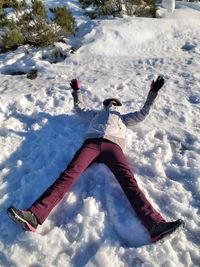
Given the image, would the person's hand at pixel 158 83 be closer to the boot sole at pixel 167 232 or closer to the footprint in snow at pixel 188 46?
the boot sole at pixel 167 232

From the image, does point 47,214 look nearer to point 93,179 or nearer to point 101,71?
point 93,179

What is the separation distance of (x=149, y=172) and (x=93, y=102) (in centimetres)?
200

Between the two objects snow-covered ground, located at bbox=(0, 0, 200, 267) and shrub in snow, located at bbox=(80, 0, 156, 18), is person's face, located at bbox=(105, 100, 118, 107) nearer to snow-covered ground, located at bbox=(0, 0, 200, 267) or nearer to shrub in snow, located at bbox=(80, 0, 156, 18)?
snow-covered ground, located at bbox=(0, 0, 200, 267)

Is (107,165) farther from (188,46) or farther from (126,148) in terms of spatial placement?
(188,46)

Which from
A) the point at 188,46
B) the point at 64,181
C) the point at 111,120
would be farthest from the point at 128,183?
the point at 188,46

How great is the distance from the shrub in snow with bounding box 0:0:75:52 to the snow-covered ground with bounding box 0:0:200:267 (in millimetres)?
320

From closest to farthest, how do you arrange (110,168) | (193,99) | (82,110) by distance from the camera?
(110,168) < (82,110) < (193,99)

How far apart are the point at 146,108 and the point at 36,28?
4.04 m

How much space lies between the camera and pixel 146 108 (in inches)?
212

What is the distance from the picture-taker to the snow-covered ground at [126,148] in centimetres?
393

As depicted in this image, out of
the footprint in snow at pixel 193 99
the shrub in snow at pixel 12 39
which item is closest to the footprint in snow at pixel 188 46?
the footprint in snow at pixel 193 99

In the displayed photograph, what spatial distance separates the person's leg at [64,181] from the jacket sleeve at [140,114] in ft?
2.35

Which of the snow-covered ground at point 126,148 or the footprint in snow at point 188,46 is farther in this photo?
Result: the footprint in snow at point 188,46

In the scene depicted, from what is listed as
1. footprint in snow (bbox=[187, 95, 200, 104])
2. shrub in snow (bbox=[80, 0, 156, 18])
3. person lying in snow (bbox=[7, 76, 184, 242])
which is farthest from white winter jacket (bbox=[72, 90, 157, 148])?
shrub in snow (bbox=[80, 0, 156, 18])
